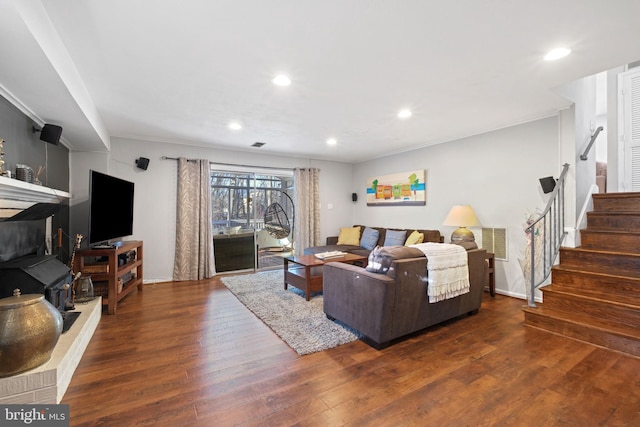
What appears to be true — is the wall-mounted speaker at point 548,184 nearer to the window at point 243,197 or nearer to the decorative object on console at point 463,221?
the decorative object on console at point 463,221

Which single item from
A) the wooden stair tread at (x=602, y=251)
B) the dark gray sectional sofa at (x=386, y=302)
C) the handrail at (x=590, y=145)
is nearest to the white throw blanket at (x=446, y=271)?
the dark gray sectional sofa at (x=386, y=302)

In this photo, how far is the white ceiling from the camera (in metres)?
1.63

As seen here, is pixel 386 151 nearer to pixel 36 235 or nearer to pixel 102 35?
pixel 102 35

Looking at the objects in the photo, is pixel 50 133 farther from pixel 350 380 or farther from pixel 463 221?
pixel 463 221

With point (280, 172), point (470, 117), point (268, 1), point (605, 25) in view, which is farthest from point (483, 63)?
point (280, 172)

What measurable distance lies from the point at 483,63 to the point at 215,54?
2.09 metres

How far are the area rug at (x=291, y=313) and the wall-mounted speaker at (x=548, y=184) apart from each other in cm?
289

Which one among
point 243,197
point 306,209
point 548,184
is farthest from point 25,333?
point 548,184

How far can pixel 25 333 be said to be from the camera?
5.23 feet

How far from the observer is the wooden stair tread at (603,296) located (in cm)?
245

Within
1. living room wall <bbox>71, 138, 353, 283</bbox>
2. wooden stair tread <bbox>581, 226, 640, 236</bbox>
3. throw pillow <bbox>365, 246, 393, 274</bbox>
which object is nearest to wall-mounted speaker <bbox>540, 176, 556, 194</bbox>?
wooden stair tread <bbox>581, 226, 640, 236</bbox>

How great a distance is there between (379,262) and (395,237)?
8.68ft

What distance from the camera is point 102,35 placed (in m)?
1.87

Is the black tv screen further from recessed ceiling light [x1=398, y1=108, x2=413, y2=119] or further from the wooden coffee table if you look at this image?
recessed ceiling light [x1=398, y1=108, x2=413, y2=119]
